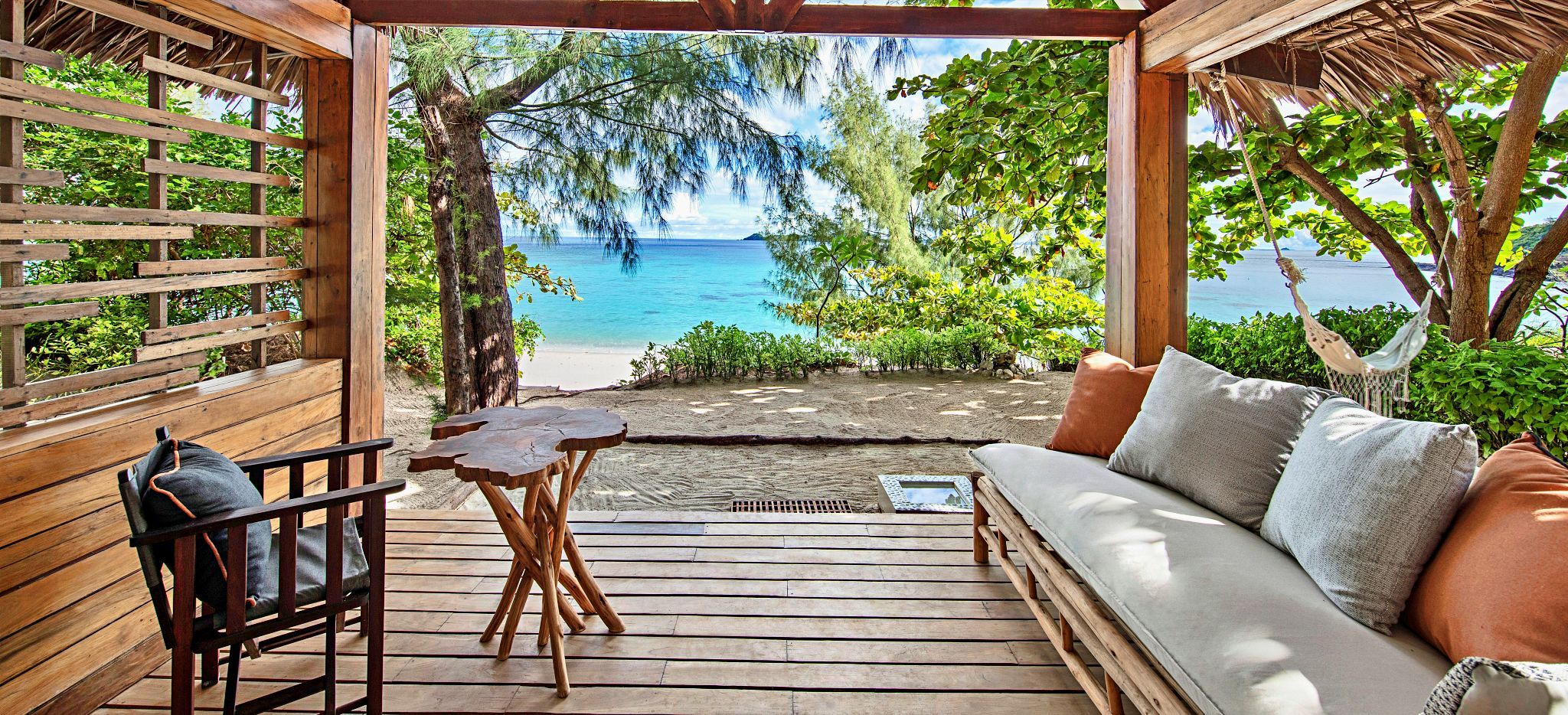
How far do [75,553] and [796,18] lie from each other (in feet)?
8.67

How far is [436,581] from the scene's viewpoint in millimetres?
2492

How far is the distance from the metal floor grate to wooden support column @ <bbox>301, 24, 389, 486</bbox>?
171 centimetres

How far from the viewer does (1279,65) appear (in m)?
3.02

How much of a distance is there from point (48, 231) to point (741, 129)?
215 inches

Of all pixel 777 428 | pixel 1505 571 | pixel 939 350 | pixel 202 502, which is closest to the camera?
pixel 1505 571

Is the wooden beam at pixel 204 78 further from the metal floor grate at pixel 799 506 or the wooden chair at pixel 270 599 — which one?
the metal floor grate at pixel 799 506

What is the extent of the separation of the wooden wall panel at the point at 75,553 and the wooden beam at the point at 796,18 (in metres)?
1.52

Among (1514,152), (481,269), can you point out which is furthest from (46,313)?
(1514,152)

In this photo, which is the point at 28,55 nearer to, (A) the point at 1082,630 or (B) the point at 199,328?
(B) the point at 199,328

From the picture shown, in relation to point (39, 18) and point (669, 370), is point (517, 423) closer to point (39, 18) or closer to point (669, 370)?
point (39, 18)

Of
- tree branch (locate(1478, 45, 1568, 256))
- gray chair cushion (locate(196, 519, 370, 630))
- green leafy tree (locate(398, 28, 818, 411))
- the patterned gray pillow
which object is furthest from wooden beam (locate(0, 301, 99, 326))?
tree branch (locate(1478, 45, 1568, 256))

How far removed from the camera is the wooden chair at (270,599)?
4.81ft

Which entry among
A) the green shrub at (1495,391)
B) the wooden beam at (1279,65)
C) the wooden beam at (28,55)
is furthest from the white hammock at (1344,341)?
the wooden beam at (28,55)

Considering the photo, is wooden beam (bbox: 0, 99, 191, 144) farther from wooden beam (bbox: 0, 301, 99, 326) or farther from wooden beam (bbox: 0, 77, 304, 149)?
wooden beam (bbox: 0, 301, 99, 326)
